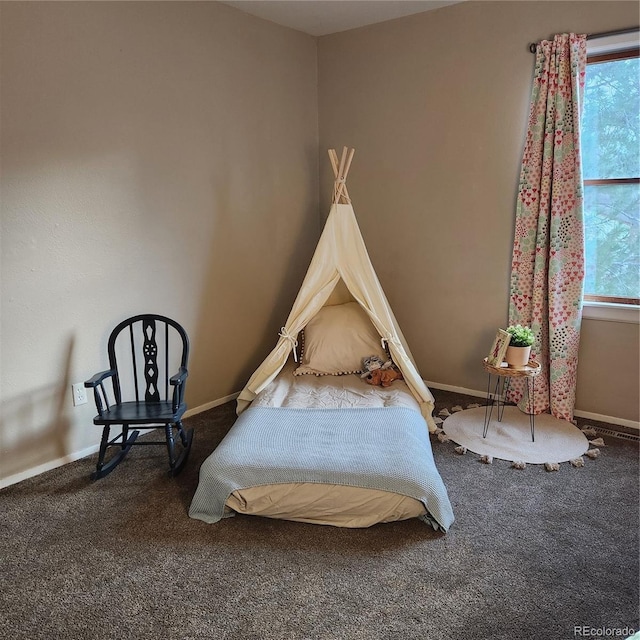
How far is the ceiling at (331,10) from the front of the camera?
3668 millimetres

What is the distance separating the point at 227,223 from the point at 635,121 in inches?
99.4

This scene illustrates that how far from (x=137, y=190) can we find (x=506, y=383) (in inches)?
103

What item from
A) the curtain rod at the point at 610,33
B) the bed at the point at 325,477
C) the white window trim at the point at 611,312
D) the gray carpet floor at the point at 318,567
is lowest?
the gray carpet floor at the point at 318,567

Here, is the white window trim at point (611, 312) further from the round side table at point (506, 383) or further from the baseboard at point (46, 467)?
the baseboard at point (46, 467)

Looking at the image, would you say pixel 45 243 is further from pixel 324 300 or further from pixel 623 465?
pixel 623 465

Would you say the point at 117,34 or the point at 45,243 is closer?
the point at 45,243

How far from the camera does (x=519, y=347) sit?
3297 millimetres

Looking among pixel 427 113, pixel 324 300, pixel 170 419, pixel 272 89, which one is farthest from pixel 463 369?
pixel 272 89

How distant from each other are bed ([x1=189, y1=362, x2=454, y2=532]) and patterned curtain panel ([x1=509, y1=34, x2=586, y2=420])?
1.23m

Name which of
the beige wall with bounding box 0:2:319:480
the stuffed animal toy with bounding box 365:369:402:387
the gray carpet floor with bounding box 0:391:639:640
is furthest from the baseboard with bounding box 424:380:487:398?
the beige wall with bounding box 0:2:319:480

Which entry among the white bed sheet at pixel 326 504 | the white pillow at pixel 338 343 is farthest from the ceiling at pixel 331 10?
the white bed sheet at pixel 326 504

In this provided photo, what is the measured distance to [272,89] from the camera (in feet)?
13.3

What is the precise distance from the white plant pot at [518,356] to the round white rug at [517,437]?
1.35 ft

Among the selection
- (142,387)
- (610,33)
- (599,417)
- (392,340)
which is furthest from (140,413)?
(610,33)
